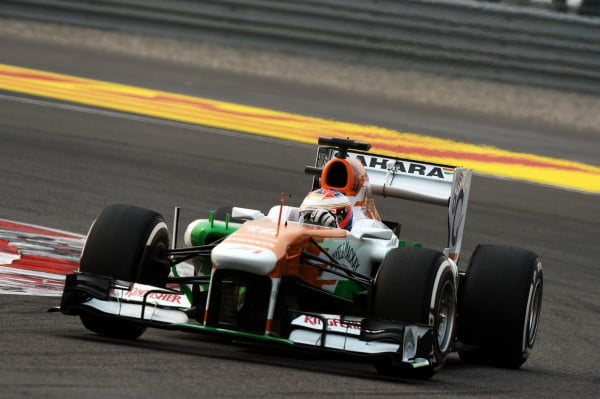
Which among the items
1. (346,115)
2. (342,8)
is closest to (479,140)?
(346,115)

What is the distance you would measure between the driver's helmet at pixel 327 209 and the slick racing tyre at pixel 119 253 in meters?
1.05

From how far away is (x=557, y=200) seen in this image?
16.4 meters

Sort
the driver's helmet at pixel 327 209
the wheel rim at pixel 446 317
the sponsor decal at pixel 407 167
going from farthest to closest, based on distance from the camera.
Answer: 1. the sponsor decal at pixel 407 167
2. the driver's helmet at pixel 327 209
3. the wheel rim at pixel 446 317

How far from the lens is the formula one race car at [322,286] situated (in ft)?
23.6

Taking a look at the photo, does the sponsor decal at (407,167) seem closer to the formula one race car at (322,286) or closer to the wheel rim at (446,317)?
the formula one race car at (322,286)

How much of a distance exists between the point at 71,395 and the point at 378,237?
312 centimetres

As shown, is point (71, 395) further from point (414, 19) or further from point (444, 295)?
point (414, 19)

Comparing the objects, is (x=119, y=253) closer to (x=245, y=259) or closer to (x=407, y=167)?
(x=245, y=259)

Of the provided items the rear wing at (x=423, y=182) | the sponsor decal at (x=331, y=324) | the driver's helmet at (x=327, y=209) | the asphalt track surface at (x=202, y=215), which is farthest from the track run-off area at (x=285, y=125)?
the sponsor decal at (x=331, y=324)

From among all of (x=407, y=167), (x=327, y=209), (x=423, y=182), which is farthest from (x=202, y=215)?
(x=327, y=209)

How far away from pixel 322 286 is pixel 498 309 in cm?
145

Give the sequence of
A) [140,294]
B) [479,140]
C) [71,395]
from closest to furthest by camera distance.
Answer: [71,395] → [140,294] → [479,140]

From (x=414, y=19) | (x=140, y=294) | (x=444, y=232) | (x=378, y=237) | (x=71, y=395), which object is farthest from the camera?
(x=414, y=19)

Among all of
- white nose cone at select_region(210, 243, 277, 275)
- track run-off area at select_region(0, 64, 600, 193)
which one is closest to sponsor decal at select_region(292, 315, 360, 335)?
white nose cone at select_region(210, 243, 277, 275)
